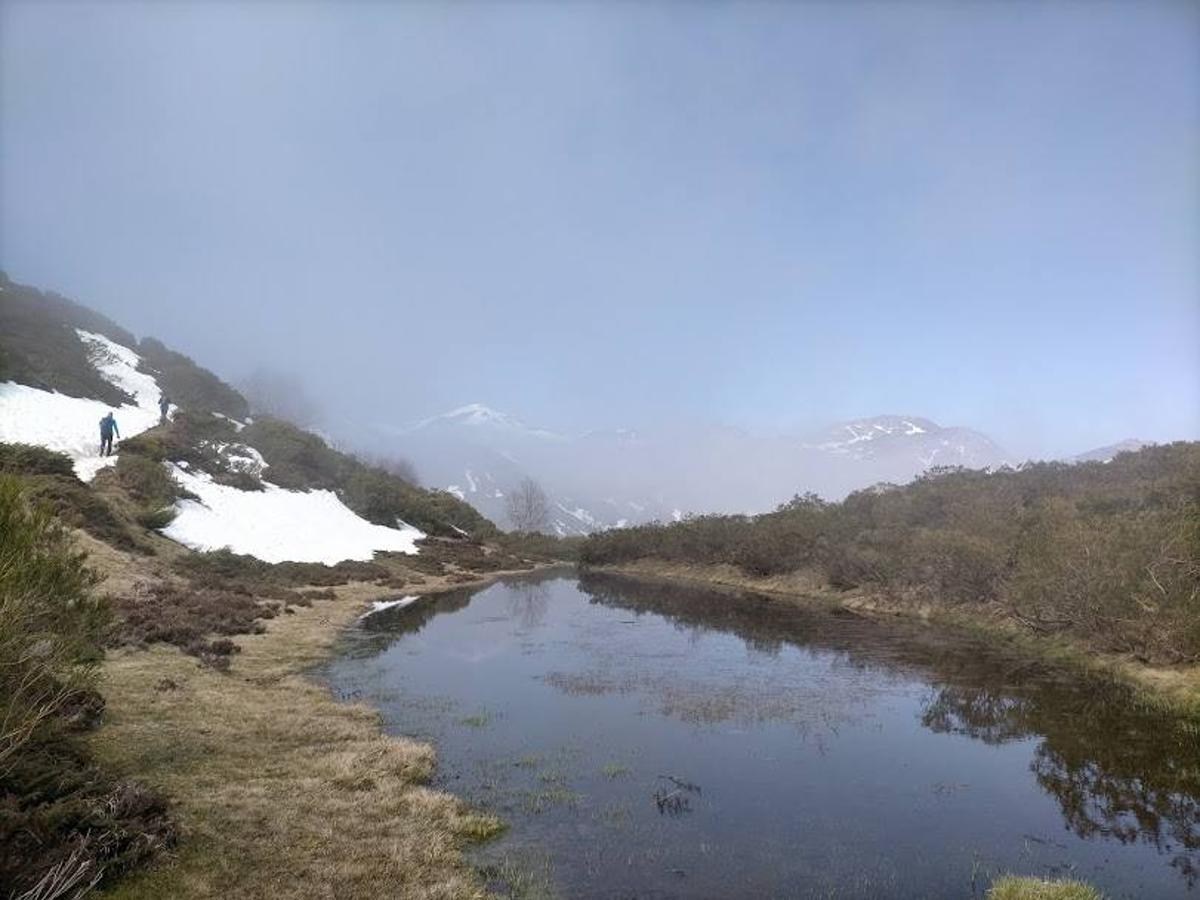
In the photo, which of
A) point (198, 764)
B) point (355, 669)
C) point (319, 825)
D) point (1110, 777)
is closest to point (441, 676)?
point (355, 669)

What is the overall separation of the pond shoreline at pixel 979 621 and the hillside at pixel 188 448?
2806cm

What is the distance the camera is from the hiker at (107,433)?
4003cm

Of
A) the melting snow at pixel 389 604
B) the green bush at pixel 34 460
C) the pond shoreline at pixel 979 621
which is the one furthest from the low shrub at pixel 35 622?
the pond shoreline at pixel 979 621

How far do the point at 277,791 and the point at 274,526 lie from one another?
3903 cm

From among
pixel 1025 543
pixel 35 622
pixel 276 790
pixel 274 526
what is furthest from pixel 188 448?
pixel 1025 543

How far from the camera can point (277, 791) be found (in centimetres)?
1168

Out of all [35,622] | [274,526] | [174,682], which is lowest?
[174,682]

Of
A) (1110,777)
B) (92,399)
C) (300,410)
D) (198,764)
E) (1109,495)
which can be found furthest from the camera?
(300,410)

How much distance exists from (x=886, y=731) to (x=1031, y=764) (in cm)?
346

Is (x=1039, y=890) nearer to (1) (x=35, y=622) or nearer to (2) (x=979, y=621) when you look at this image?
(1) (x=35, y=622)

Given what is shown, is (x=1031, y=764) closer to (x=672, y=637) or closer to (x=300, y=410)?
(x=672, y=637)

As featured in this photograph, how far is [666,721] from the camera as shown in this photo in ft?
63.1

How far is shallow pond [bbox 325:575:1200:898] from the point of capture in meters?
10.9

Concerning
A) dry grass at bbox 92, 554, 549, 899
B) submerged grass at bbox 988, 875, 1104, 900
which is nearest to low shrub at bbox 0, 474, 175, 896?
dry grass at bbox 92, 554, 549, 899
